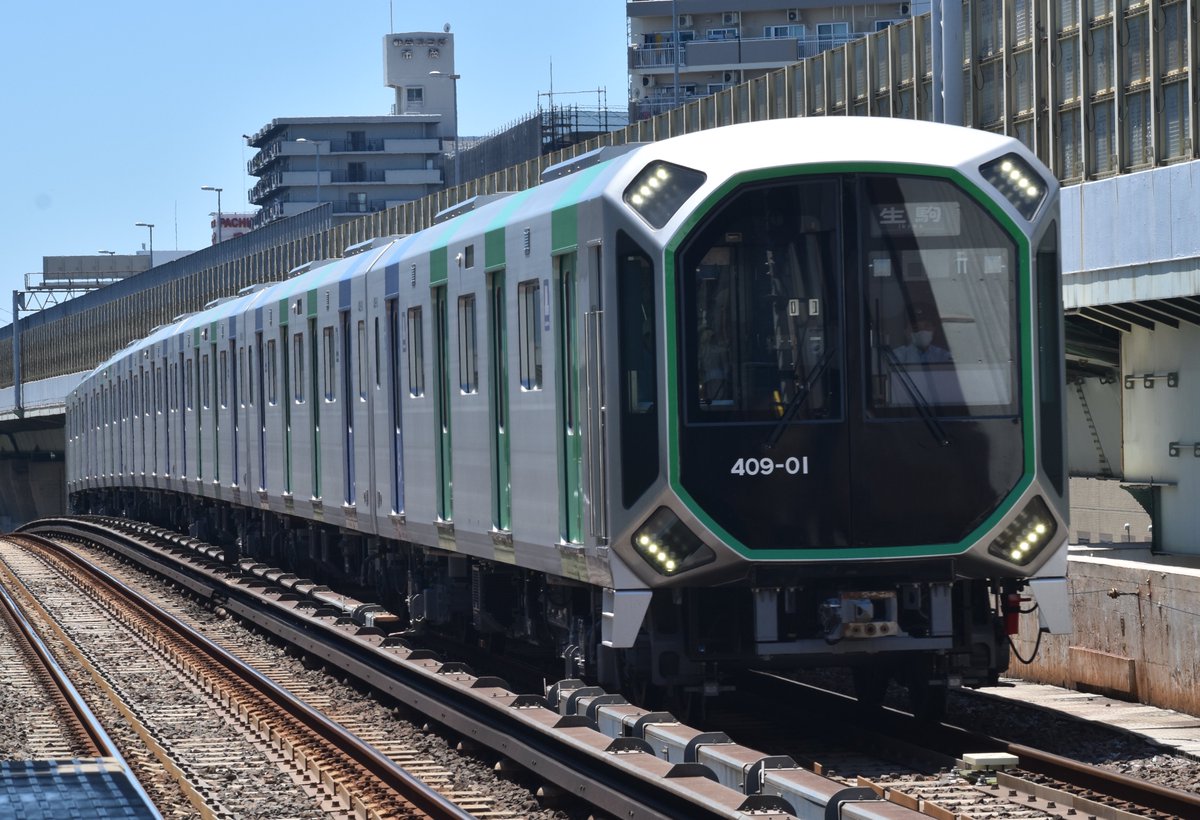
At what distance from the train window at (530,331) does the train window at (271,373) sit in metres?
10.9

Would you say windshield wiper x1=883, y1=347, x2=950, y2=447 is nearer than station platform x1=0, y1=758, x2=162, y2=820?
No

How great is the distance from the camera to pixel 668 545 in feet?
35.2

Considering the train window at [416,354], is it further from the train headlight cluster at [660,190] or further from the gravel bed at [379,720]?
the train headlight cluster at [660,190]

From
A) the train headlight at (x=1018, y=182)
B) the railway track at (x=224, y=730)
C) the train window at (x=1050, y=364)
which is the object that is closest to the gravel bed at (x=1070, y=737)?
the train window at (x=1050, y=364)

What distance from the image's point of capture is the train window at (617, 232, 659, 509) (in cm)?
1074

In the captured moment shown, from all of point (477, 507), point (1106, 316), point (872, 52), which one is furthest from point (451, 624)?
point (872, 52)

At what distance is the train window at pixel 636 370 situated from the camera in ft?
35.2

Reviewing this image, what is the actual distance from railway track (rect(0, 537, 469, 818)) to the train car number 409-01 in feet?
7.15

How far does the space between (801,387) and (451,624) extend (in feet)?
24.9

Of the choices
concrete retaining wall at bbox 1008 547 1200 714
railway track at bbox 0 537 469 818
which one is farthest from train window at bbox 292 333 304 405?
concrete retaining wall at bbox 1008 547 1200 714

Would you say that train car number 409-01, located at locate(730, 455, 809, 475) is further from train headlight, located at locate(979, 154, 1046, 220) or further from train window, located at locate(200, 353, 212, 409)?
train window, located at locate(200, 353, 212, 409)

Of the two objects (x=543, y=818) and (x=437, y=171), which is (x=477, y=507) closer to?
(x=543, y=818)

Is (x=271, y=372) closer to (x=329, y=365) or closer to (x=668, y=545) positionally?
(x=329, y=365)

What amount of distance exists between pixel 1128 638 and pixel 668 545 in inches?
147
